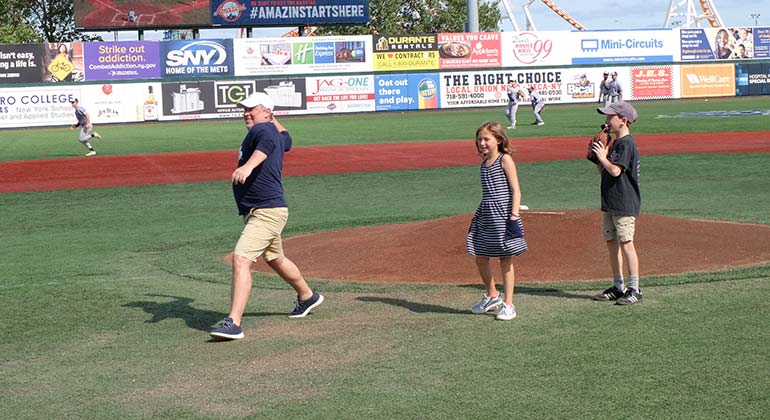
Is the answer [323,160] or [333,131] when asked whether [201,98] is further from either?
[323,160]

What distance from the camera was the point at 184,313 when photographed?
28.4 ft

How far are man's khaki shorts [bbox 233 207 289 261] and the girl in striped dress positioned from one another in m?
1.50

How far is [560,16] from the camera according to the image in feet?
318

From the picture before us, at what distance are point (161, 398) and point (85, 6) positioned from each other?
58.0 metres

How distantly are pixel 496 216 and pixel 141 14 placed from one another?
56366 millimetres

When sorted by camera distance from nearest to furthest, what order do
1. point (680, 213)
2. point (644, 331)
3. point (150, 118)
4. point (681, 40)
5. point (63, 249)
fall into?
point (644, 331)
point (63, 249)
point (680, 213)
point (150, 118)
point (681, 40)

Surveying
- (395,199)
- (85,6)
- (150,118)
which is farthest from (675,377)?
(85,6)

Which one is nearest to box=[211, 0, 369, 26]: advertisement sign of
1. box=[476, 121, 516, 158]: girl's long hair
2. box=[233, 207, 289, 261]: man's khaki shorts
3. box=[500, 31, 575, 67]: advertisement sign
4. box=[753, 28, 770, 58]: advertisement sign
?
box=[500, 31, 575, 67]: advertisement sign

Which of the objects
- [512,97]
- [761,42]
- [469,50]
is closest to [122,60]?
[469,50]

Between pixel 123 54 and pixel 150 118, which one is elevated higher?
pixel 123 54

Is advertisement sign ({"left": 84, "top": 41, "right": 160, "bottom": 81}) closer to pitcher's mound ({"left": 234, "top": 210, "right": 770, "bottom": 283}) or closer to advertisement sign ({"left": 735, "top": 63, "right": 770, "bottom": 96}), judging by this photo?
advertisement sign ({"left": 735, "top": 63, "right": 770, "bottom": 96})

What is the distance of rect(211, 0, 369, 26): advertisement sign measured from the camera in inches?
2432

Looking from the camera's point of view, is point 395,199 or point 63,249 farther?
point 395,199

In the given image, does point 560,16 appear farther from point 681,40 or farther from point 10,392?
point 10,392
